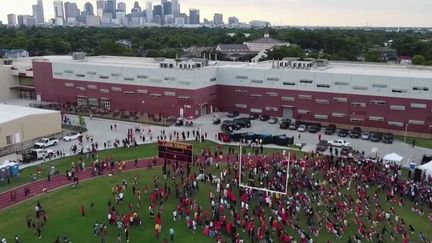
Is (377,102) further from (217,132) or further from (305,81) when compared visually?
(217,132)

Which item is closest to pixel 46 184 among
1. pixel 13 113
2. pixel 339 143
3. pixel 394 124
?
pixel 13 113

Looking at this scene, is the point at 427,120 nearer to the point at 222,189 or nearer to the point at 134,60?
the point at 222,189

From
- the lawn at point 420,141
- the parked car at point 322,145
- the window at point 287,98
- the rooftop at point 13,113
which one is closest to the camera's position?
the parked car at point 322,145

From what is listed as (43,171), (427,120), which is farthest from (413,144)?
(43,171)

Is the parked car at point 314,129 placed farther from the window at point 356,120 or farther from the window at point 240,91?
the window at point 240,91

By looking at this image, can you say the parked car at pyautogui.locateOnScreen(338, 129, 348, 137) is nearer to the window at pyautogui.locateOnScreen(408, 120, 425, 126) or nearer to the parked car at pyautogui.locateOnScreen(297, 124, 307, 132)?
the parked car at pyautogui.locateOnScreen(297, 124, 307, 132)

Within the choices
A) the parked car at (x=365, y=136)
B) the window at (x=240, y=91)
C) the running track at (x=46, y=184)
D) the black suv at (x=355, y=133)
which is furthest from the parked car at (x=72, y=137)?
the parked car at (x=365, y=136)
